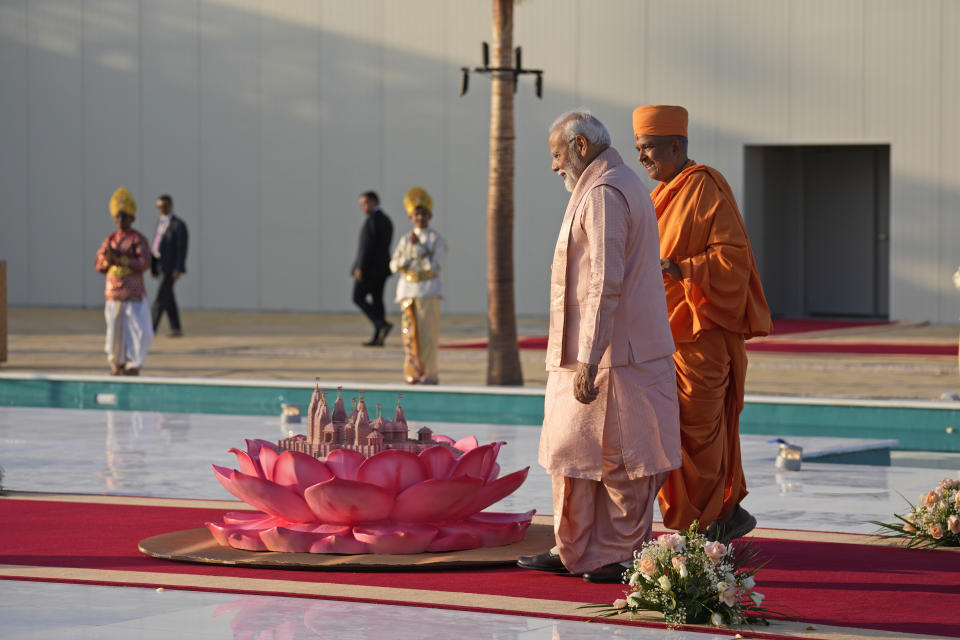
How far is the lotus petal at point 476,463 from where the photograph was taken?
6.18 metres

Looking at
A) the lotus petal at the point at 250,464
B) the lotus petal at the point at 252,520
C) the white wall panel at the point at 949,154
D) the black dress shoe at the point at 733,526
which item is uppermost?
the white wall panel at the point at 949,154

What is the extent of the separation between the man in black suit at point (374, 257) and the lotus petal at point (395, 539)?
11604mm

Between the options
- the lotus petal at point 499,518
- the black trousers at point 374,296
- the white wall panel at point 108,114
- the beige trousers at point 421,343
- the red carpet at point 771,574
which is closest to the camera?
the red carpet at point 771,574

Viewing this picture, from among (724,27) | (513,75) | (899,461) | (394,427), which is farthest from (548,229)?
(394,427)

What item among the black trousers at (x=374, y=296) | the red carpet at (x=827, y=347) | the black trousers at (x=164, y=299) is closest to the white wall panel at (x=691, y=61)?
the red carpet at (x=827, y=347)

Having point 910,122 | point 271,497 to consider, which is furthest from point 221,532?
point 910,122

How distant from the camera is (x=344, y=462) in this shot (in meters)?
6.08

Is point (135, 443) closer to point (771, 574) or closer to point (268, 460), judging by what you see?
point (268, 460)

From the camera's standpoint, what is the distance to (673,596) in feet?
15.9

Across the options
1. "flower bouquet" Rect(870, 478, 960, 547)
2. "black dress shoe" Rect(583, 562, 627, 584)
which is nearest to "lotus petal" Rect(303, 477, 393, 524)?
"black dress shoe" Rect(583, 562, 627, 584)

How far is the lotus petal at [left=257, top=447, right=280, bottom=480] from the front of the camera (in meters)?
6.14

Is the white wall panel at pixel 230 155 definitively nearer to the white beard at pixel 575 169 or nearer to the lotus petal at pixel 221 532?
the lotus petal at pixel 221 532

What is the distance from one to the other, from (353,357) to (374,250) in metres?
1.36

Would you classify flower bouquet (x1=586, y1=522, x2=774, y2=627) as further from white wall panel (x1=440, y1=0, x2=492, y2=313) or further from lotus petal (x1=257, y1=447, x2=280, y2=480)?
white wall panel (x1=440, y1=0, x2=492, y2=313)
